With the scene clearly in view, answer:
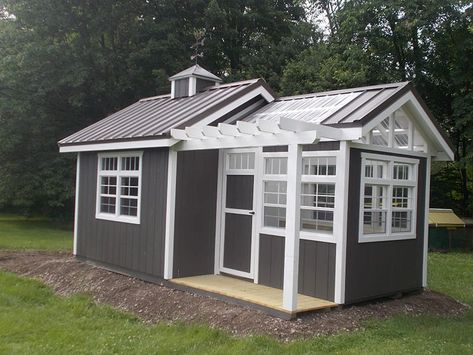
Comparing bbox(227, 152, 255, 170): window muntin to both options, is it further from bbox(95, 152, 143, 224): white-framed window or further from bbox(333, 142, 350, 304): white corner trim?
bbox(333, 142, 350, 304): white corner trim

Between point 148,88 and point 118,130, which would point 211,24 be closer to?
point 148,88

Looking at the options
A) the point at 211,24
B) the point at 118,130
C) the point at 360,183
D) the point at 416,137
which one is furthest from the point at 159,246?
the point at 211,24

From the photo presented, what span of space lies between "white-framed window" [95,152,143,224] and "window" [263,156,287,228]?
2.25 meters

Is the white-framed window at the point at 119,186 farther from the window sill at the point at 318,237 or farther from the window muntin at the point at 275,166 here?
the window sill at the point at 318,237

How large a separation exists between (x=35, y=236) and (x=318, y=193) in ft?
41.0

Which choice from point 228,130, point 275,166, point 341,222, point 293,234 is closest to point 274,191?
point 275,166

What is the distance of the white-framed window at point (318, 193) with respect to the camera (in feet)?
23.4

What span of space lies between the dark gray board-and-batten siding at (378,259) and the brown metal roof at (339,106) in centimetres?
53

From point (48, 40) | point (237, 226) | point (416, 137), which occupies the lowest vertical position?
point (237, 226)

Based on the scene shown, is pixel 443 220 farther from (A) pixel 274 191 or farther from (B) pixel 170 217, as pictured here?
(B) pixel 170 217

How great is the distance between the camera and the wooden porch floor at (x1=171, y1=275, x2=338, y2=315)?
6477 millimetres

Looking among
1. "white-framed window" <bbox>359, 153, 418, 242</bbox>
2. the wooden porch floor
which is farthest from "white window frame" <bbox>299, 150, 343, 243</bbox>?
the wooden porch floor

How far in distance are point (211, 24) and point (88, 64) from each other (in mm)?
5414

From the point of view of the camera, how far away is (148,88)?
21.5 m
